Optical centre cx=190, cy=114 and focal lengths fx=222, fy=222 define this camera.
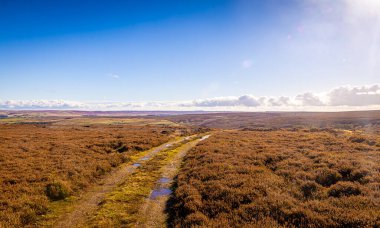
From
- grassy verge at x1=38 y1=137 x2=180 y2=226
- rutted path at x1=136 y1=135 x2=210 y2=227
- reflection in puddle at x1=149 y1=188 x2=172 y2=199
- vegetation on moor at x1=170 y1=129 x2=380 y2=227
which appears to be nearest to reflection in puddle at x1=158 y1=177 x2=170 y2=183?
rutted path at x1=136 y1=135 x2=210 y2=227

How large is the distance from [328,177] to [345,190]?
236cm

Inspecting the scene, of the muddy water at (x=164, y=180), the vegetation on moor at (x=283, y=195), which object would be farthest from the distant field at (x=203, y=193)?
the muddy water at (x=164, y=180)

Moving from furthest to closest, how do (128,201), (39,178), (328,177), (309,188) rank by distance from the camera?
(39,178)
(328,177)
(309,188)
(128,201)

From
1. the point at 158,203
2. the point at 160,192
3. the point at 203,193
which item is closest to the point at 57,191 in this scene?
the point at 160,192

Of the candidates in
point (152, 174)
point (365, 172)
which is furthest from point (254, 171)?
point (152, 174)

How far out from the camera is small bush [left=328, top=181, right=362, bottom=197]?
1111 centimetres

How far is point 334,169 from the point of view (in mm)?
15023

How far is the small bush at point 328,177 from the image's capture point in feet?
43.2

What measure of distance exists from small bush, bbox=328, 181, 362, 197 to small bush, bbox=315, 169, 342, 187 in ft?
3.59

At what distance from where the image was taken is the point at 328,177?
13.7 m

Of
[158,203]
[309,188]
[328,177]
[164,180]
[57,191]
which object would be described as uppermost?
[328,177]

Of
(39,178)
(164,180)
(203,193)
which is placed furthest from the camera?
(164,180)

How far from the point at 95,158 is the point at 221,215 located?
16.6 meters

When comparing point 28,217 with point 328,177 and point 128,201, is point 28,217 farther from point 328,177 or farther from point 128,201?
point 328,177
